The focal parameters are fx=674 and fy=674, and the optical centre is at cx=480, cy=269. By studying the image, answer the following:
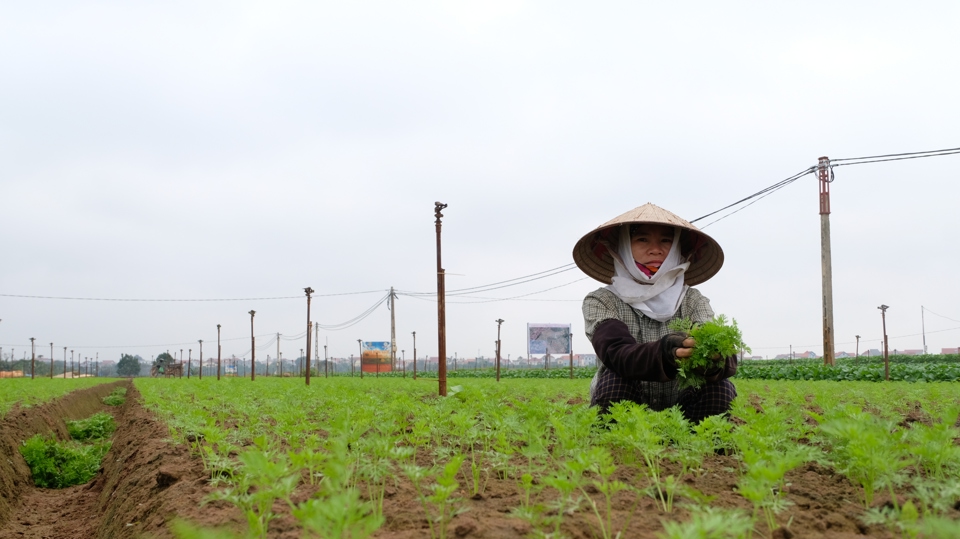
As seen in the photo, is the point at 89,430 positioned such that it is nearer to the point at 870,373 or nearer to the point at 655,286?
the point at 655,286

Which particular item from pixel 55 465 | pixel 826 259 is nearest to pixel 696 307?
pixel 55 465

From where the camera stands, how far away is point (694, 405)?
4723mm

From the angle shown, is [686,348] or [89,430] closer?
[686,348]

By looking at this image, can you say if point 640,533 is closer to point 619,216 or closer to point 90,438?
point 619,216

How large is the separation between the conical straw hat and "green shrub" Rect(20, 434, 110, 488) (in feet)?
26.4

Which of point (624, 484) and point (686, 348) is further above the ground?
point (686, 348)

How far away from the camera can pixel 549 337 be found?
230 ft

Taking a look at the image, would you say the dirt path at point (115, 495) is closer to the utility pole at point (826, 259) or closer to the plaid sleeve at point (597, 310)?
the plaid sleeve at point (597, 310)

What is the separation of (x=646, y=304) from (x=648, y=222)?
60 cm

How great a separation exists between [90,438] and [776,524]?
1497 centimetres

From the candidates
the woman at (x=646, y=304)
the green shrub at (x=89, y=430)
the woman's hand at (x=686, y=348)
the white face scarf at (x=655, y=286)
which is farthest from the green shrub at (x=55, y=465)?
the woman's hand at (x=686, y=348)

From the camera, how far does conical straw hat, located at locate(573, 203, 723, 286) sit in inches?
191

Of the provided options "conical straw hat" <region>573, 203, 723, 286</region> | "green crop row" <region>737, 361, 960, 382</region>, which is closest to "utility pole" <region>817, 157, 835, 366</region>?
"green crop row" <region>737, 361, 960, 382</region>

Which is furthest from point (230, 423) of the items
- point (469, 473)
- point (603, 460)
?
point (603, 460)
